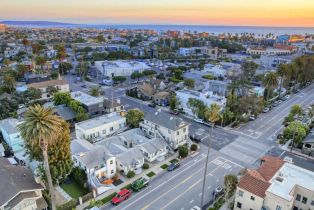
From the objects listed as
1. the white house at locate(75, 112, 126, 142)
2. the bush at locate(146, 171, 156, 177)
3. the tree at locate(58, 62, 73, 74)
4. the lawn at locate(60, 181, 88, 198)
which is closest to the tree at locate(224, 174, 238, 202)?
the bush at locate(146, 171, 156, 177)

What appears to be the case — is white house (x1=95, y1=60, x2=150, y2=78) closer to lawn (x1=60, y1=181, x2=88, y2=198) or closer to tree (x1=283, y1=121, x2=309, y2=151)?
lawn (x1=60, y1=181, x2=88, y2=198)

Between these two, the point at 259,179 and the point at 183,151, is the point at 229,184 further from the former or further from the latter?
the point at 183,151

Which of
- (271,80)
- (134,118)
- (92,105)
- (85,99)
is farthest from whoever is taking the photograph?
(271,80)

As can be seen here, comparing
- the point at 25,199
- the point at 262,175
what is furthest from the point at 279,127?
the point at 25,199

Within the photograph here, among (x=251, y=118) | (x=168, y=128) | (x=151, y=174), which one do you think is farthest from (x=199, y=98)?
(x=151, y=174)

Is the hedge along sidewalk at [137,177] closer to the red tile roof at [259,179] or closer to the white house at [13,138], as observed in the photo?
the red tile roof at [259,179]

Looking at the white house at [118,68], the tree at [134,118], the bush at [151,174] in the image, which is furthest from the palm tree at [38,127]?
the white house at [118,68]
